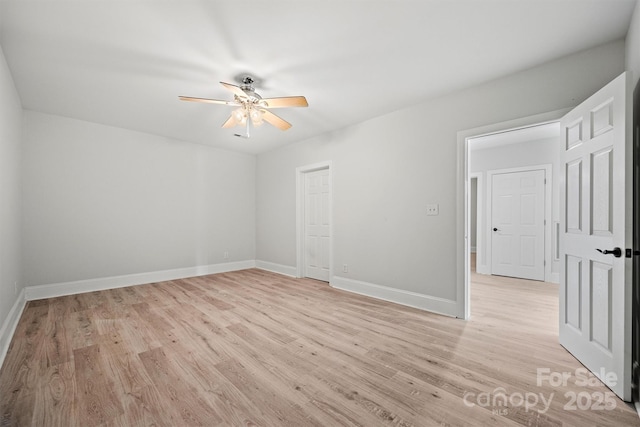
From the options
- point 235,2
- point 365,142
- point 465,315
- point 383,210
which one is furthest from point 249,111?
point 465,315

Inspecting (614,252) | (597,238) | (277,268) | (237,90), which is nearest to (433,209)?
(597,238)

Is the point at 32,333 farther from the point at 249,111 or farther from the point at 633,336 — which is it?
the point at 633,336

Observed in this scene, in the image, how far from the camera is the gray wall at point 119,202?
3828 mm

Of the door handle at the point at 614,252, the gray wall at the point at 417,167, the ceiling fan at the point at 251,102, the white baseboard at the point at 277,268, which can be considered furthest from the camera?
the white baseboard at the point at 277,268

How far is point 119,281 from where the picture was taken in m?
4.41

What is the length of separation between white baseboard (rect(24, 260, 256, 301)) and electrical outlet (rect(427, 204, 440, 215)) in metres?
4.22

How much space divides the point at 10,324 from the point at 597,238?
5147 millimetres

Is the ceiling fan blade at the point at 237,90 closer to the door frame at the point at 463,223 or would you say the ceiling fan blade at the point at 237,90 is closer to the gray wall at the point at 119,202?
the door frame at the point at 463,223

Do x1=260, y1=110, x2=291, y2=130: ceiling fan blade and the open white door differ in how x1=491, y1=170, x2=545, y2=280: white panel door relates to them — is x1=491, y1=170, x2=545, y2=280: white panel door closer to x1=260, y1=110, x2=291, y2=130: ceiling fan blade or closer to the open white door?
the open white door

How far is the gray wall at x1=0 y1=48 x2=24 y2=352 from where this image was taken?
7.82 ft

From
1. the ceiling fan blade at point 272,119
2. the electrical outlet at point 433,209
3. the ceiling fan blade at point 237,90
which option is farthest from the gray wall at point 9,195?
the electrical outlet at point 433,209

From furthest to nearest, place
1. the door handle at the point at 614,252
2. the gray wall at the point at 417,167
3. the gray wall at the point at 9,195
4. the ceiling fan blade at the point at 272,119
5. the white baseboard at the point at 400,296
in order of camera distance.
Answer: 1. the white baseboard at the point at 400,296
2. the ceiling fan blade at the point at 272,119
3. the gray wall at the point at 417,167
4. the gray wall at the point at 9,195
5. the door handle at the point at 614,252

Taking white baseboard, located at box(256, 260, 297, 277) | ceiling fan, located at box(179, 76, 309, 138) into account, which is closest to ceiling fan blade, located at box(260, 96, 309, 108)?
ceiling fan, located at box(179, 76, 309, 138)

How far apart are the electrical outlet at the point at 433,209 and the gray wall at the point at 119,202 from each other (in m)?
4.13
